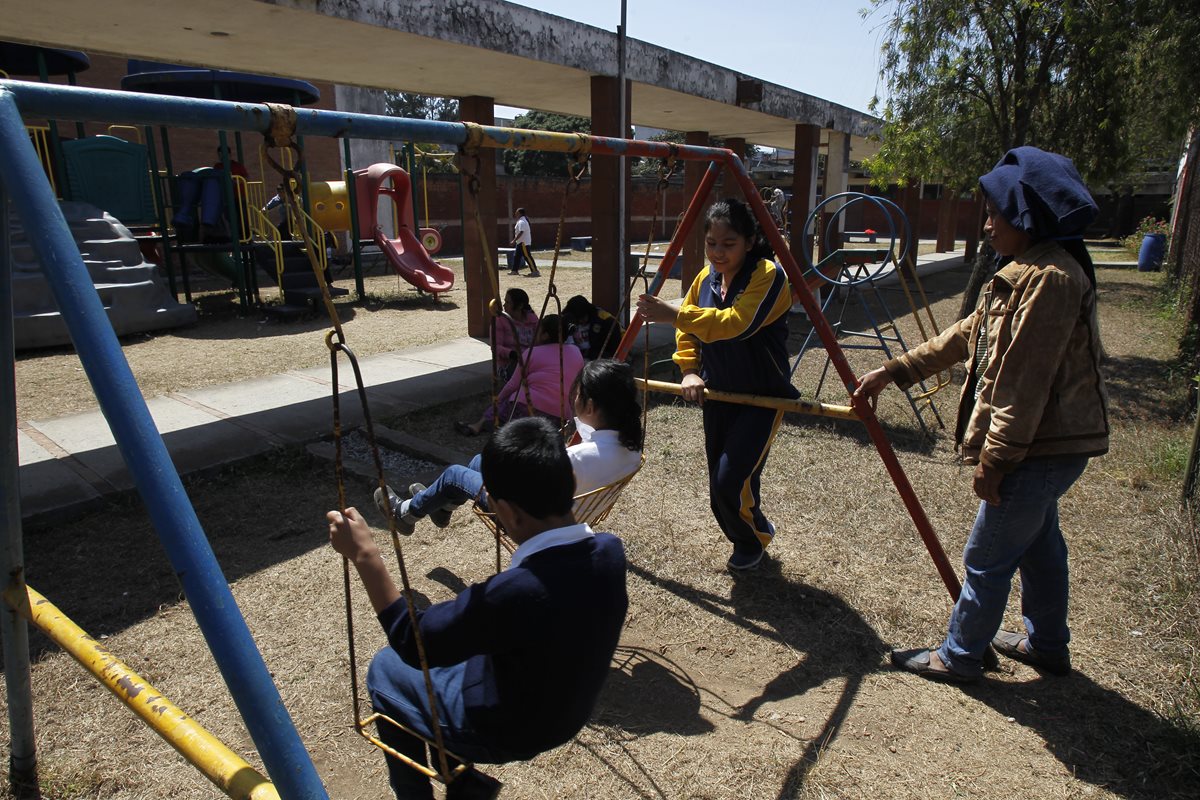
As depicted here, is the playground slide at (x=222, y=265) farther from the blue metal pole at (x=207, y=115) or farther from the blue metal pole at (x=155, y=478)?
the blue metal pole at (x=155, y=478)

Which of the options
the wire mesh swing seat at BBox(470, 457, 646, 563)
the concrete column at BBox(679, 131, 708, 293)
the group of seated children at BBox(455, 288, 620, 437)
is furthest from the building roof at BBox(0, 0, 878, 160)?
the wire mesh swing seat at BBox(470, 457, 646, 563)

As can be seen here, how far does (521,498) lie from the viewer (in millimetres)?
1607

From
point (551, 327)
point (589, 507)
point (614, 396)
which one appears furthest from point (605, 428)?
point (551, 327)

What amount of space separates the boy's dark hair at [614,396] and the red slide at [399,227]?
31.6ft

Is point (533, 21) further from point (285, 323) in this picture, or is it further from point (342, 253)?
point (342, 253)

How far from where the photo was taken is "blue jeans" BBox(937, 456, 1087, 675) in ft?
7.55

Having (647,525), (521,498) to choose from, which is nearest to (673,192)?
(647,525)

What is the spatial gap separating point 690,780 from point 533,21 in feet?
19.9

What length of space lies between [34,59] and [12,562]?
1069 centimetres

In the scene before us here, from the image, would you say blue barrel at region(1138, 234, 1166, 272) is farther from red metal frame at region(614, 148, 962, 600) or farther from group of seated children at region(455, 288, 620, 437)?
red metal frame at region(614, 148, 962, 600)

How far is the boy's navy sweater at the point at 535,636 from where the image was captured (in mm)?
1474

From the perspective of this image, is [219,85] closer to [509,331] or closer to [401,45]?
[401,45]

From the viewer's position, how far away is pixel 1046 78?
22.4ft

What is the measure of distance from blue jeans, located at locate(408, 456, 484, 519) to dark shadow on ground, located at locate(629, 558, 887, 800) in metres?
0.99
